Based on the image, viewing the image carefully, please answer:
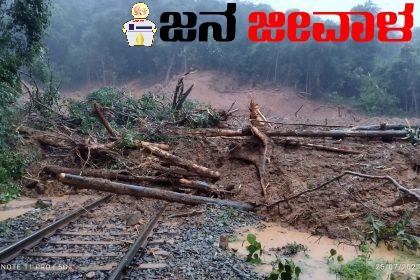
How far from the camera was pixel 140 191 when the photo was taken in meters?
8.94

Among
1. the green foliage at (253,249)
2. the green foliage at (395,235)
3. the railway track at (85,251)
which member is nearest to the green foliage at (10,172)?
the railway track at (85,251)

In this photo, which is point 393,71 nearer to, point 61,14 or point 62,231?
point 62,231

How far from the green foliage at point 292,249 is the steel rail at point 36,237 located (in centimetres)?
407

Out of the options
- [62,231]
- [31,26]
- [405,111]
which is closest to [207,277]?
[62,231]

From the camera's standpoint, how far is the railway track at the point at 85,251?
15.7 ft

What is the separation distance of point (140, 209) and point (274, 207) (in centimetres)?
303

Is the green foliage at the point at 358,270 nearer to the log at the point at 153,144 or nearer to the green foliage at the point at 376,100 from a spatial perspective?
the log at the point at 153,144

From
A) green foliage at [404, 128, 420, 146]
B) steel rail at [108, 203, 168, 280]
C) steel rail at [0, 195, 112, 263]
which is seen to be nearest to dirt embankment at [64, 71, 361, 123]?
green foliage at [404, 128, 420, 146]

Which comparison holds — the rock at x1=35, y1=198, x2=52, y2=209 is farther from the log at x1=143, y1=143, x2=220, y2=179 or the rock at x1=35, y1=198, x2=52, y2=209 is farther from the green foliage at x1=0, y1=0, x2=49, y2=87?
the green foliage at x1=0, y1=0, x2=49, y2=87

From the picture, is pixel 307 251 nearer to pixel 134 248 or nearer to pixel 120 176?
pixel 134 248

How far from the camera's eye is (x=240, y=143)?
422 inches

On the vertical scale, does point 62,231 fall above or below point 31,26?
below

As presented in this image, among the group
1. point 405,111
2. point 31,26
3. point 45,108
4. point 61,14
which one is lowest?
point 405,111

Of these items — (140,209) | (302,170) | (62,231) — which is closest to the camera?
(62,231)
